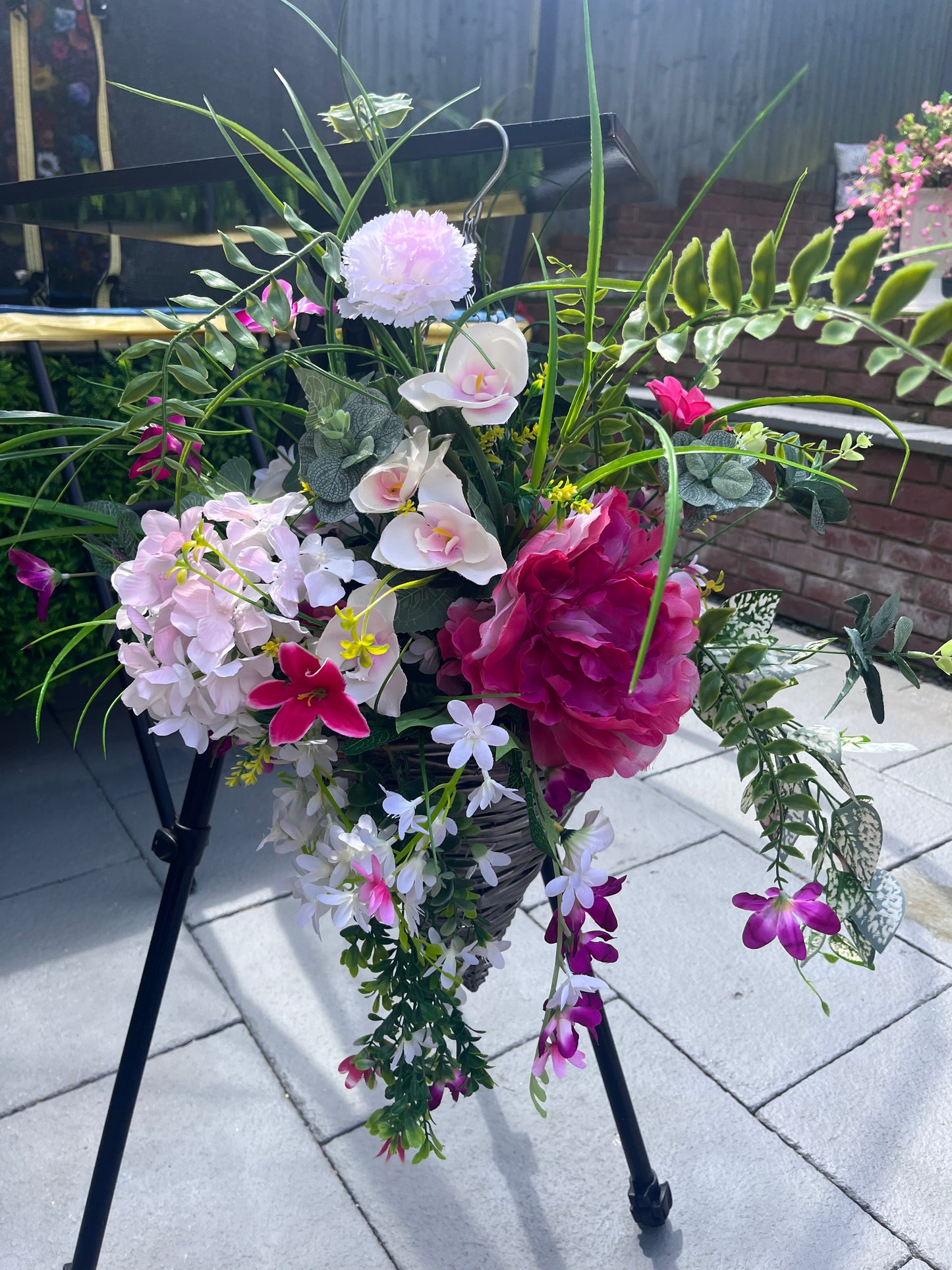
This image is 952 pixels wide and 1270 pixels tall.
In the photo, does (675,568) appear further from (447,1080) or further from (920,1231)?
(920,1231)

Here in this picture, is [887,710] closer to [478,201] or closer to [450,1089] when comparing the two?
[450,1089]

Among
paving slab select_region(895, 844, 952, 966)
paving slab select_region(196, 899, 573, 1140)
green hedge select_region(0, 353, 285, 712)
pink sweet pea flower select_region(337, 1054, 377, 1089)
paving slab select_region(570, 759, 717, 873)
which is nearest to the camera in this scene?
→ pink sweet pea flower select_region(337, 1054, 377, 1089)

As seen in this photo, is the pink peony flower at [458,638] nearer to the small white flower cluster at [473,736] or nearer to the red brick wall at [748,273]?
the small white flower cluster at [473,736]

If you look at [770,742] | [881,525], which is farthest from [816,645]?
[881,525]

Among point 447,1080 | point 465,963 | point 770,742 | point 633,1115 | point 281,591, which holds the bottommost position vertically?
point 633,1115

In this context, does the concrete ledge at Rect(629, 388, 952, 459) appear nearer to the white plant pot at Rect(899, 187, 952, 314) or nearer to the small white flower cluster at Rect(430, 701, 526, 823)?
the white plant pot at Rect(899, 187, 952, 314)

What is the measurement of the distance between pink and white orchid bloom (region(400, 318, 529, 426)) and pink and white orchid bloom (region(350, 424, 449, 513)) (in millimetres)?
25

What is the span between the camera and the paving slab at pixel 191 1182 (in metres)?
1.08

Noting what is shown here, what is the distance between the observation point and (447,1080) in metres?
0.66

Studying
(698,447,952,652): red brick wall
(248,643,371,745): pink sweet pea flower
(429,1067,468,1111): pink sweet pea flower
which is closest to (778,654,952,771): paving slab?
(698,447,952,652): red brick wall

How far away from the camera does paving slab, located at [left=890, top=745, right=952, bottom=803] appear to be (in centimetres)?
215

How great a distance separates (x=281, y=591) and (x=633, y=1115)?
32.9 inches

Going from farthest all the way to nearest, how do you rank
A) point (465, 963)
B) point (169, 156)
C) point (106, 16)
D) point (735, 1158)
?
point (169, 156) → point (106, 16) → point (735, 1158) → point (465, 963)

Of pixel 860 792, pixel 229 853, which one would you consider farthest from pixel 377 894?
pixel 860 792
